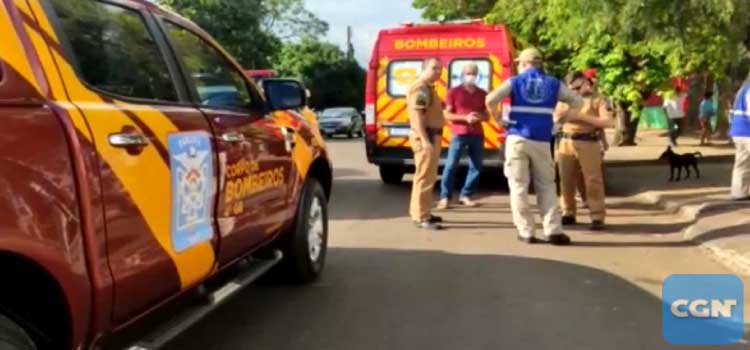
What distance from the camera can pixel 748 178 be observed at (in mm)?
9453

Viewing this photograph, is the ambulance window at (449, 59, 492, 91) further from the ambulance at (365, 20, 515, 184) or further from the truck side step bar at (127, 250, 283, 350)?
the truck side step bar at (127, 250, 283, 350)

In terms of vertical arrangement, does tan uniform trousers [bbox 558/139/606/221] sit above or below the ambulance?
below

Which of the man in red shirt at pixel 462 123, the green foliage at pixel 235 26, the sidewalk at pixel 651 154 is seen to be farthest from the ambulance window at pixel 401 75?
the green foliage at pixel 235 26

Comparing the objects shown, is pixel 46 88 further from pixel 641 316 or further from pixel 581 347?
pixel 641 316

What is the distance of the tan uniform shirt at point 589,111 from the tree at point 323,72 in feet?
165

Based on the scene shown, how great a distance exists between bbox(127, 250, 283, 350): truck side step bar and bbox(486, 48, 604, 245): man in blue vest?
9.52ft

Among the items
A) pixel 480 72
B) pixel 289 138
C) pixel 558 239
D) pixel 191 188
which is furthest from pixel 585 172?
pixel 191 188

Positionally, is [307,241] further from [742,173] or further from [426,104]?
[742,173]

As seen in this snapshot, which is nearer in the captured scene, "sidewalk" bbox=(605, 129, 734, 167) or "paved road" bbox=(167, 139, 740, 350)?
"paved road" bbox=(167, 139, 740, 350)

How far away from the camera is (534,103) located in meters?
7.36

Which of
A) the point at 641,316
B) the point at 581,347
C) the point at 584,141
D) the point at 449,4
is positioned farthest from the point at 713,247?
the point at 449,4

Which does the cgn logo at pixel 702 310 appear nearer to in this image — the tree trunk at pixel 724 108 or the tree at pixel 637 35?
the tree at pixel 637 35

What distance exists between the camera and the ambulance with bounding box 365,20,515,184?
37.4 ft

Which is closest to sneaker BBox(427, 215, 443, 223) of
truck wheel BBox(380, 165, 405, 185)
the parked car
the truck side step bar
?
the truck side step bar
